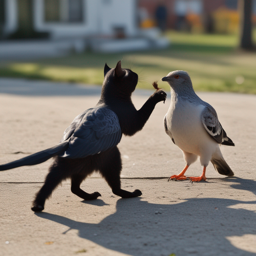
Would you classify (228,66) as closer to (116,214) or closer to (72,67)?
(72,67)

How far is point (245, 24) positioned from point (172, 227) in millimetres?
18745

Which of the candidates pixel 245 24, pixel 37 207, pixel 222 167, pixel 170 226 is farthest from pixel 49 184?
pixel 245 24

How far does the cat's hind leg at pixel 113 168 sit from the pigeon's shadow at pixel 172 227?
11 cm

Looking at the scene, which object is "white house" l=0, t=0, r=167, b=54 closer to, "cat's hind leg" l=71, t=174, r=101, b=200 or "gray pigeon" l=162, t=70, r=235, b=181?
"gray pigeon" l=162, t=70, r=235, b=181

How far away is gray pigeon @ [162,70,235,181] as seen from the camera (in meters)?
4.32

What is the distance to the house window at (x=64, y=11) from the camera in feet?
81.5

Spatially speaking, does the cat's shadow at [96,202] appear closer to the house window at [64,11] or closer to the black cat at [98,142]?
the black cat at [98,142]

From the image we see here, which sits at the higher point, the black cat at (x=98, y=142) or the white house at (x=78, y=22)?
the white house at (x=78, y=22)

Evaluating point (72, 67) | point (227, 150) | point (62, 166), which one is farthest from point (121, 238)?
point (72, 67)

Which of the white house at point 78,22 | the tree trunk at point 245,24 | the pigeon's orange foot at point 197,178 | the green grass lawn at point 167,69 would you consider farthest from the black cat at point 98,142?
the white house at point 78,22

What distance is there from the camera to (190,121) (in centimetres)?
431

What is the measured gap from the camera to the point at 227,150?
5793 mm

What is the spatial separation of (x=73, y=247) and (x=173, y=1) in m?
45.5

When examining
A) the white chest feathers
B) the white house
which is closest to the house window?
the white house
